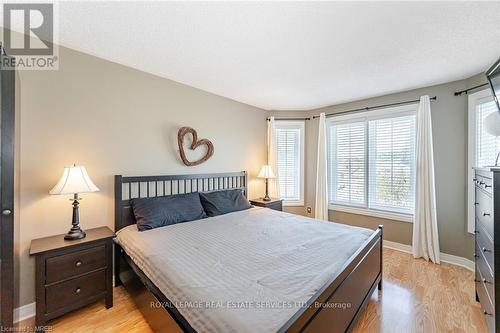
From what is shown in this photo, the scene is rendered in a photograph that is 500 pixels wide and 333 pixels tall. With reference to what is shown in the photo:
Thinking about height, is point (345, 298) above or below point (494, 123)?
below

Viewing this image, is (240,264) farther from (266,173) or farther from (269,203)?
(266,173)

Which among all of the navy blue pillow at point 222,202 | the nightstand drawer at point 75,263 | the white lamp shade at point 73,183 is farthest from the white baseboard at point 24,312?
the navy blue pillow at point 222,202

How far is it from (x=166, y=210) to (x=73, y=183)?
92 centimetres

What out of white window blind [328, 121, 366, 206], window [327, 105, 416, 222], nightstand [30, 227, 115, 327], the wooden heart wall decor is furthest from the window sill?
nightstand [30, 227, 115, 327]

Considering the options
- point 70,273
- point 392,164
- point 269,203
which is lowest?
point 70,273

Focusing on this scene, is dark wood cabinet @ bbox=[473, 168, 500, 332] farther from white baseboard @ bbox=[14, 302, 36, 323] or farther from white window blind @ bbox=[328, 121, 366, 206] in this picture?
white baseboard @ bbox=[14, 302, 36, 323]

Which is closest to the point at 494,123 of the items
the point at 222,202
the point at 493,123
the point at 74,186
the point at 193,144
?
the point at 493,123

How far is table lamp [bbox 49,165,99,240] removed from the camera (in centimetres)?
193

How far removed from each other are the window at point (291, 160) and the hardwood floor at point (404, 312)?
2.24 metres

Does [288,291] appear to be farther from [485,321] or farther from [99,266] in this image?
[485,321]

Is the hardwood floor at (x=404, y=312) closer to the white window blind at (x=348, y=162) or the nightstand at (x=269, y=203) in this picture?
the white window blind at (x=348, y=162)

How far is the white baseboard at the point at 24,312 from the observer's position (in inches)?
74.7

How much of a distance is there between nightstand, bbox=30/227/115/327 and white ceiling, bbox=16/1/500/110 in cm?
187

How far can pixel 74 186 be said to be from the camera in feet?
6.40
